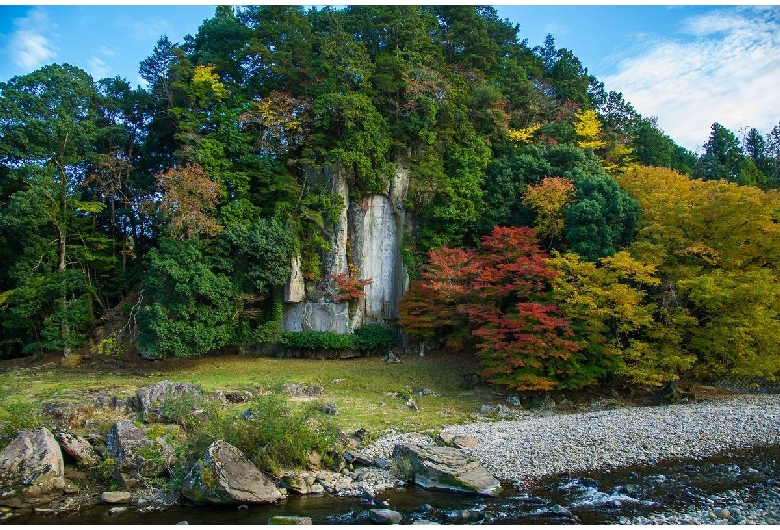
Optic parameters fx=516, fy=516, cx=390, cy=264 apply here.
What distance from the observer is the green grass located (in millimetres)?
17375

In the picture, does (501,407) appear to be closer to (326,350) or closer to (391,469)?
(391,469)

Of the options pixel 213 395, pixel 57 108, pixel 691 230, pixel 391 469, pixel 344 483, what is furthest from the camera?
pixel 57 108

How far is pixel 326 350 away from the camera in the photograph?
92.0 ft

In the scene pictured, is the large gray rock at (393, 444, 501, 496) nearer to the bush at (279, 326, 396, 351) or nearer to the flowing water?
the flowing water

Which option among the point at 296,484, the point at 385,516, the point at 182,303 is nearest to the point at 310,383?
the point at 182,303

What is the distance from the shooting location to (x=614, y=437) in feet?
48.1

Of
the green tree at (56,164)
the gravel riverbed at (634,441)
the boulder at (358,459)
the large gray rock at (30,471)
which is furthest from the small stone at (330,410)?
the green tree at (56,164)

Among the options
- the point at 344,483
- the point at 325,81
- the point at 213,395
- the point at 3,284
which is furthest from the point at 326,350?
the point at 3,284

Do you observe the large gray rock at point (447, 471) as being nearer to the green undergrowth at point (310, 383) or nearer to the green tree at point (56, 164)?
the green undergrowth at point (310, 383)

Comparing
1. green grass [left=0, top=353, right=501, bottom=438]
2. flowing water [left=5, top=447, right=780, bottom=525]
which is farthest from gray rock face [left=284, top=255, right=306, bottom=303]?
flowing water [left=5, top=447, right=780, bottom=525]

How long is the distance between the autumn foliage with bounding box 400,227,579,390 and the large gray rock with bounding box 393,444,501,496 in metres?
7.74

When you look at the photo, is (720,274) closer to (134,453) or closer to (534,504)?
(534,504)

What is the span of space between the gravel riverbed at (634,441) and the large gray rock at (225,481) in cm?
371

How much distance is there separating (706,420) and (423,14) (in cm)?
2707
